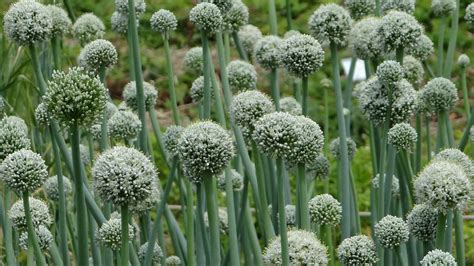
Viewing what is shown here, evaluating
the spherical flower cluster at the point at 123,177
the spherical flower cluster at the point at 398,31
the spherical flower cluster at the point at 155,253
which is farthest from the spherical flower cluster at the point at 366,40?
the spherical flower cluster at the point at 123,177

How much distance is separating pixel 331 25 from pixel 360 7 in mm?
423

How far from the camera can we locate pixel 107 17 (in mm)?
5801

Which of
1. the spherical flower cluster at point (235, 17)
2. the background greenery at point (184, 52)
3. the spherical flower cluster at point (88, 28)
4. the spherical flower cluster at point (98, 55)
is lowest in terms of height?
the spherical flower cluster at point (98, 55)

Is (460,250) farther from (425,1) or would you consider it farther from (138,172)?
(425,1)

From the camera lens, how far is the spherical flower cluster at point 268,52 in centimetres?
239

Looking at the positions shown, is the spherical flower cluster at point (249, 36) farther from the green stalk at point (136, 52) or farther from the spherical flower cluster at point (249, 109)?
the spherical flower cluster at point (249, 109)

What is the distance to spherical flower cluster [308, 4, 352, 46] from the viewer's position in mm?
2236

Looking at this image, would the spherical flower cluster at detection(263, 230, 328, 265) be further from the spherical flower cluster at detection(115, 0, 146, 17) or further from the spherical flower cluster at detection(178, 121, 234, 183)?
the spherical flower cluster at detection(115, 0, 146, 17)

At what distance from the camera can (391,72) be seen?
198cm

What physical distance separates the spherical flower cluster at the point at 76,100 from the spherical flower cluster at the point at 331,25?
0.77 meters

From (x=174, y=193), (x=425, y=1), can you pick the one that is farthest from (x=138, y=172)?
(x=425, y=1)

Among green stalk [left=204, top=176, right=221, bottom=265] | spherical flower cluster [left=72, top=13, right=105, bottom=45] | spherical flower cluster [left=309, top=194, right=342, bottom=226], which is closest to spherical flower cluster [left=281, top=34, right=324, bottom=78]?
spherical flower cluster [left=309, top=194, right=342, bottom=226]

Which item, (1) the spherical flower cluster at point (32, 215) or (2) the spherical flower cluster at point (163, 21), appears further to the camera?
(2) the spherical flower cluster at point (163, 21)

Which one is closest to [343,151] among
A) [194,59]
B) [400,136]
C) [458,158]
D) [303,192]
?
[400,136]
